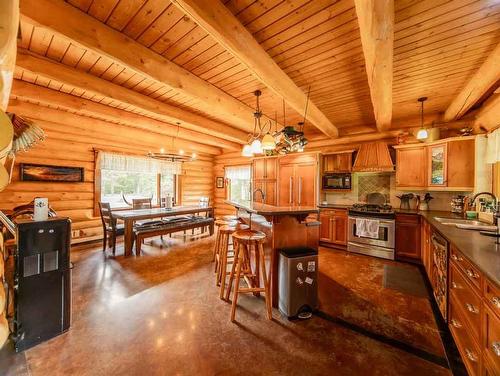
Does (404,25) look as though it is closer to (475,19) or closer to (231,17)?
(475,19)

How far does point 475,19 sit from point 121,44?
119 inches

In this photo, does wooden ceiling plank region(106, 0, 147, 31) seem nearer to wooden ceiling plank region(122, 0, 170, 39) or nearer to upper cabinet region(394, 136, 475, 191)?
wooden ceiling plank region(122, 0, 170, 39)

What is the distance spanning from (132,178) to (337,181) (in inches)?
202

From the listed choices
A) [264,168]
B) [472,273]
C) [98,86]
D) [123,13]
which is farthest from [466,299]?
[264,168]

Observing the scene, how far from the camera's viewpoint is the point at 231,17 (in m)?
1.71

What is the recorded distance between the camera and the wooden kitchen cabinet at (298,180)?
→ 16.5 feet

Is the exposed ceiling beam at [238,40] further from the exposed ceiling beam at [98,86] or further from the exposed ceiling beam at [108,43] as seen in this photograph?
the exposed ceiling beam at [98,86]

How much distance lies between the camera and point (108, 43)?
1.95 meters

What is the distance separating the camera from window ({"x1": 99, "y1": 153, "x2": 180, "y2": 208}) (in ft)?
16.8

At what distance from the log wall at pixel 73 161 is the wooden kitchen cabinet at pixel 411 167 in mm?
5444

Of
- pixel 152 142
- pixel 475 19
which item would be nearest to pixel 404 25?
pixel 475 19

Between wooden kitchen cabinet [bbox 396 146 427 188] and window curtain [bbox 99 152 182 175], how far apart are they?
216 inches

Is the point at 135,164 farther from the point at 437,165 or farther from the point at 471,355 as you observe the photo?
the point at 437,165

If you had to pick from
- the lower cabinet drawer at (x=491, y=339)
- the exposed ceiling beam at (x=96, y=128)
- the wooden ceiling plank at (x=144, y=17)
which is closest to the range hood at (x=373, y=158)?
the lower cabinet drawer at (x=491, y=339)
